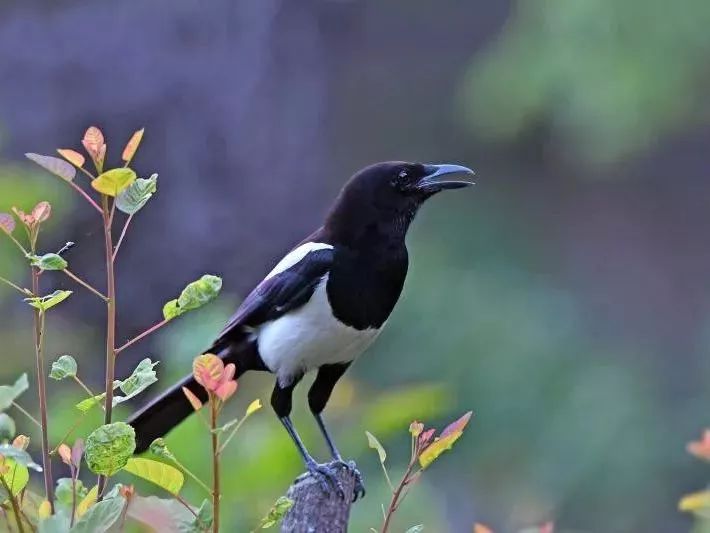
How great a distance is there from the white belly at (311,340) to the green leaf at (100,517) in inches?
41.0

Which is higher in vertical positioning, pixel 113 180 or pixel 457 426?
pixel 113 180

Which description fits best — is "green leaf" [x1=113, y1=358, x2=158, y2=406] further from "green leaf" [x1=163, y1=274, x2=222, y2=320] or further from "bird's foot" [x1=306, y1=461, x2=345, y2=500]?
"bird's foot" [x1=306, y1=461, x2=345, y2=500]

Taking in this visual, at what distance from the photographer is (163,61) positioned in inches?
177

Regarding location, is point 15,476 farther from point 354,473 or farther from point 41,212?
point 354,473

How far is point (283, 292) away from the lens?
2080mm

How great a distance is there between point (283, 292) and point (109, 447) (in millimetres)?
1104

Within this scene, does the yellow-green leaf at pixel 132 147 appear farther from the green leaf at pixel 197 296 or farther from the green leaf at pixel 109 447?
the green leaf at pixel 109 447

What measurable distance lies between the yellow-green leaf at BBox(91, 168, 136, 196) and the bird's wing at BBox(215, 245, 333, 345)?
3.36 feet

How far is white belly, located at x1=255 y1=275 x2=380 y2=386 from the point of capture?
199cm

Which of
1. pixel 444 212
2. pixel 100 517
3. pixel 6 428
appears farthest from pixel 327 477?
pixel 444 212

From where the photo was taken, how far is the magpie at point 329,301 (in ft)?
6.44

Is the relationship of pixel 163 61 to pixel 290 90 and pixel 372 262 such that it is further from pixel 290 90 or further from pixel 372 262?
pixel 372 262

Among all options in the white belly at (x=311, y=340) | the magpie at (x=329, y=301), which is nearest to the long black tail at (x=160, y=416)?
the magpie at (x=329, y=301)

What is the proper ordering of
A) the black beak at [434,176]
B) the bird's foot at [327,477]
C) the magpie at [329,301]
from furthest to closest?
Result: the black beak at [434,176] → the magpie at [329,301] → the bird's foot at [327,477]
